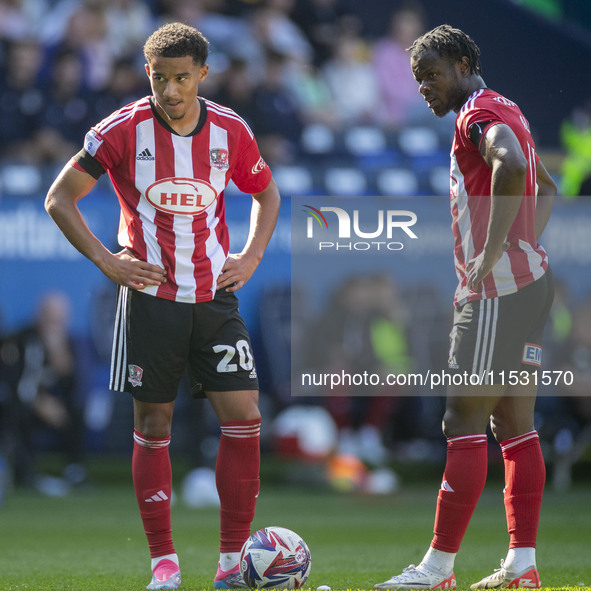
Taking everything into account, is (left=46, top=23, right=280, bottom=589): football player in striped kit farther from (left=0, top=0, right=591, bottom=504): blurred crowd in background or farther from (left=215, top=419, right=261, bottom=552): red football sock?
(left=0, top=0, right=591, bottom=504): blurred crowd in background

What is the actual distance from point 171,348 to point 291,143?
5.75 m

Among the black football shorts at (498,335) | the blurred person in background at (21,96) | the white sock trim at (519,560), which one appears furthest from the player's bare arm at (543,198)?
the blurred person in background at (21,96)

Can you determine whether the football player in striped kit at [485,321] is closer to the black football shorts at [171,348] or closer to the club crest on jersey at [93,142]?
the black football shorts at [171,348]

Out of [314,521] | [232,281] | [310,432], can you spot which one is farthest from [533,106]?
[232,281]

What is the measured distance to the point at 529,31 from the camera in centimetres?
902

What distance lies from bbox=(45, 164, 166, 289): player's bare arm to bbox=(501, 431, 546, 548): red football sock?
1432mm

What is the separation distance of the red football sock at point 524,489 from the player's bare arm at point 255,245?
3.87 ft

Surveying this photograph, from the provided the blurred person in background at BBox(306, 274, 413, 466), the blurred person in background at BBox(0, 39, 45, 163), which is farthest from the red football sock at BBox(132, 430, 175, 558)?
the blurred person in background at BBox(0, 39, 45, 163)

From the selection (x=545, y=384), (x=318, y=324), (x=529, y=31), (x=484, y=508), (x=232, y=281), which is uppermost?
(x=529, y=31)

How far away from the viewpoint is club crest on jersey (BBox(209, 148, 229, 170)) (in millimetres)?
3561

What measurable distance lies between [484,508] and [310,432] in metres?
1.82

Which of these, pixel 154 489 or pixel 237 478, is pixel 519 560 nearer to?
pixel 237 478

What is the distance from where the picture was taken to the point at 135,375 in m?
3.49

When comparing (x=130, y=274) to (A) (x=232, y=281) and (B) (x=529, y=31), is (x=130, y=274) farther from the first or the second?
(B) (x=529, y=31)
